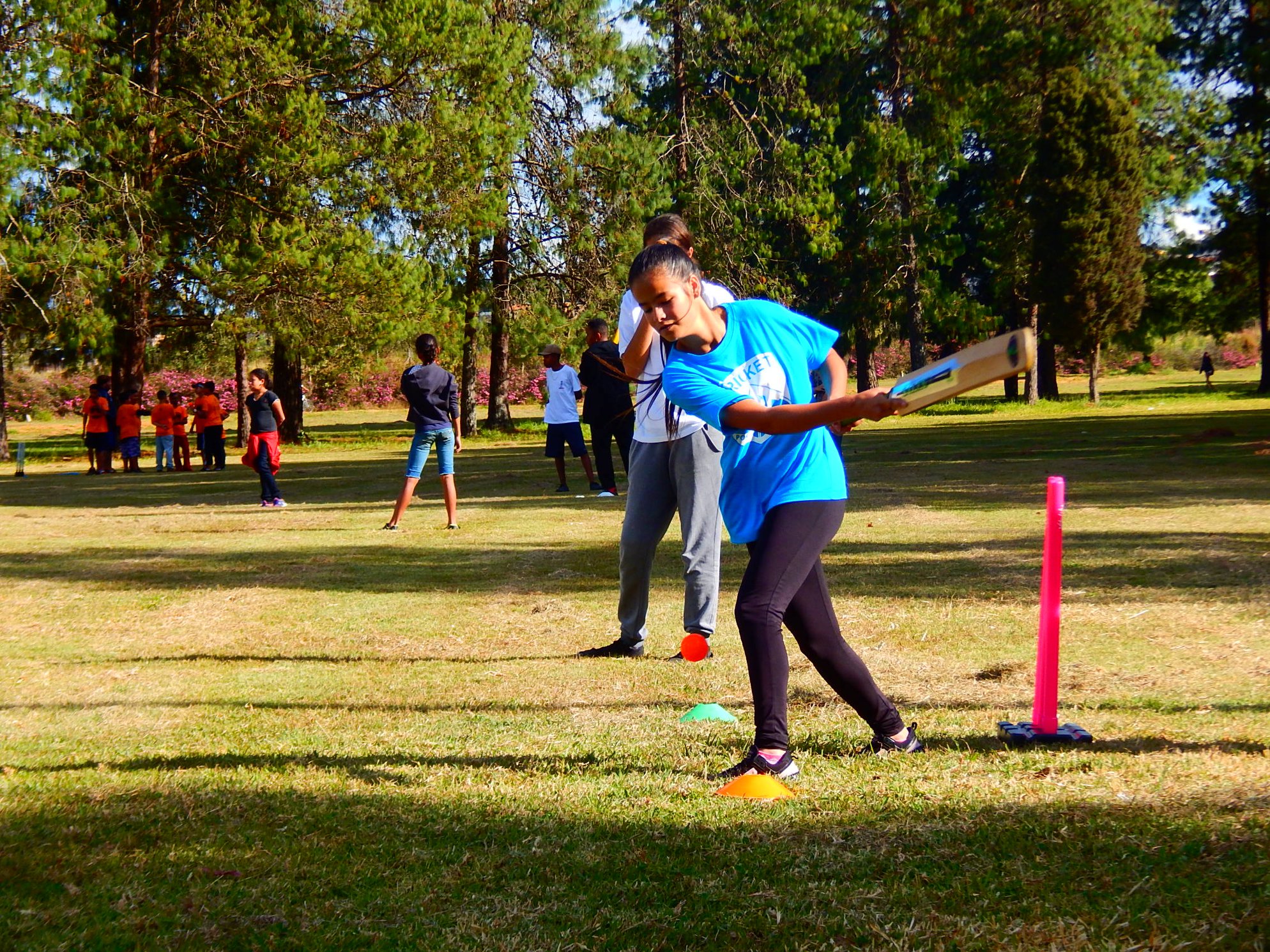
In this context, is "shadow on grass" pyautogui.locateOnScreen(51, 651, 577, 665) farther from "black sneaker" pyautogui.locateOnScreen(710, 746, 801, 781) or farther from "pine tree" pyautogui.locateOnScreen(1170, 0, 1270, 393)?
"pine tree" pyautogui.locateOnScreen(1170, 0, 1270, 393)

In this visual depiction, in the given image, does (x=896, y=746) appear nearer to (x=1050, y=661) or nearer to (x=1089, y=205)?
(x=1050, y=661)

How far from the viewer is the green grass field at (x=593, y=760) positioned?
11.4 feet

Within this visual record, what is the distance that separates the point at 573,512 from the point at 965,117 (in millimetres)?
31270

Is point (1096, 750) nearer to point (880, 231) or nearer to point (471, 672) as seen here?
point (471, 672)

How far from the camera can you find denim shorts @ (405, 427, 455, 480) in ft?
44.7

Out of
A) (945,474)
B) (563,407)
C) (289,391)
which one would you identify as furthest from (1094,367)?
(563,407)

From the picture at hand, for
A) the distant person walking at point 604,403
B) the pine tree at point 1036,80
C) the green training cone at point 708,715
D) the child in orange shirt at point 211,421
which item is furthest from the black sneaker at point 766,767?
the pine tree at point 1036,80

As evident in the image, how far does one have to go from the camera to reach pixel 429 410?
13531mm

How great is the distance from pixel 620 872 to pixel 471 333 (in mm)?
31742

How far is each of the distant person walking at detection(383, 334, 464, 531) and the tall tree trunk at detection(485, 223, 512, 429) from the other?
19606 millimetres

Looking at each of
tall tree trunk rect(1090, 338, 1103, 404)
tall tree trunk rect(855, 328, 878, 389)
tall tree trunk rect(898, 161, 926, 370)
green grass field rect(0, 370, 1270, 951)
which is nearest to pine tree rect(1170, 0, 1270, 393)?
tall tree trunk rect(1090, 338, 1103, 404)

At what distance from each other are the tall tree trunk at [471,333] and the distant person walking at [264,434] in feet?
50.6

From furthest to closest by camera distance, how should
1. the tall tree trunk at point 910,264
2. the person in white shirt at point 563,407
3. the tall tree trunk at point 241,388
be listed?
the tall tree trunk at point 910,264
the tall tree trunk at point 241,388
the person in white shirt at point 563,407

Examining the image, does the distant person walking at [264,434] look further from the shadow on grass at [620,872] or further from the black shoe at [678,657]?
the shadow on grass at [620,872]
